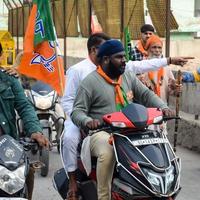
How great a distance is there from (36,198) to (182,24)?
3486 centimetres

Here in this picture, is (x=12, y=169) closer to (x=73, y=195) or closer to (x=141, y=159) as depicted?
(x=141, y=159)

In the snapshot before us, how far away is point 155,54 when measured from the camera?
6.85m

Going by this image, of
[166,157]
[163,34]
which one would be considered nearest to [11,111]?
[166,157]

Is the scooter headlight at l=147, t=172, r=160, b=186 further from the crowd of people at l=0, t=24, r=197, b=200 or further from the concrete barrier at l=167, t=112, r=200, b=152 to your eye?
the concrete barrier at l=167, t=112, r=200, b=152

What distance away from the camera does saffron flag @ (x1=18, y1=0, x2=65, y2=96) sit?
27.2 feet

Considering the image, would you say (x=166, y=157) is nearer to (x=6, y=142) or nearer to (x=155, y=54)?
(x=6, y=142)

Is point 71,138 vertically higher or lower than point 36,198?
higher

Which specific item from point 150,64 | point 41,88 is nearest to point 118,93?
point 150,64

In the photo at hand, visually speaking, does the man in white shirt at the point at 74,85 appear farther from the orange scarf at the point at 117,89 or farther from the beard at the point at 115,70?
the beard at the point at 115,70

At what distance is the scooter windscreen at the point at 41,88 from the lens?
8.16 meters

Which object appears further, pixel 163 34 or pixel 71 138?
pixel 163 34

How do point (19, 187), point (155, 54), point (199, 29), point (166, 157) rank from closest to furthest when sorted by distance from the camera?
point (19, 187) < point (166, 157) < point (155, 54) < point (199, 29)

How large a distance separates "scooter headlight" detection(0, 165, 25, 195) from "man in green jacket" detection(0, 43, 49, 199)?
58cm

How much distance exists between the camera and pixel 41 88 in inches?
324
